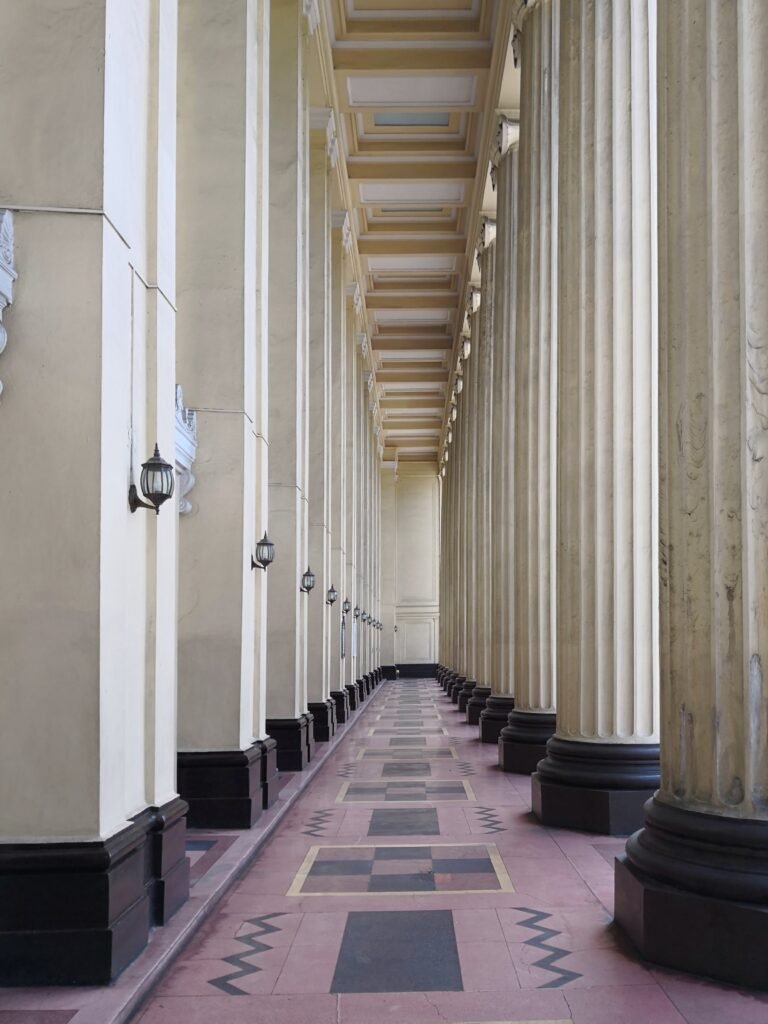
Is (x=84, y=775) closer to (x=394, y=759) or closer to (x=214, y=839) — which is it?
(x=214, y=839)

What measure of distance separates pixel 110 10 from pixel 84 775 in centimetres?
387

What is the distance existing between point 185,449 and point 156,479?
3496mm

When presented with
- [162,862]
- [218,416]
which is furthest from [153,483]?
[218,416]

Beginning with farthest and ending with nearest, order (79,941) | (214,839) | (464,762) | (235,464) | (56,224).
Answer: (464,762), (235,464), (214,839), (56,224), (79,941)

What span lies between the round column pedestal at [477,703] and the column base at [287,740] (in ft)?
28.2

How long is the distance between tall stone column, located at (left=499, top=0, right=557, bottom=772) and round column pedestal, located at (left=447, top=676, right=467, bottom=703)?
16422 mm

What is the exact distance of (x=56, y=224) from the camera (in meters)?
5.57

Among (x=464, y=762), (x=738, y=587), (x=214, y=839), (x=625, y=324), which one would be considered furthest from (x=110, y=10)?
(x=464, y=762)

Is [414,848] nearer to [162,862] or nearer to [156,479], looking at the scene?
[162,862]

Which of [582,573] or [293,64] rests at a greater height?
[293,64]

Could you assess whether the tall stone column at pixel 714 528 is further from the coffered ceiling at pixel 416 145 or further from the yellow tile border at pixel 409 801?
the coffered ceiling at pixel 416 145

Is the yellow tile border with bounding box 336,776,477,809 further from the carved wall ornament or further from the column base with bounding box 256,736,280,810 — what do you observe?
the carved wall ornament

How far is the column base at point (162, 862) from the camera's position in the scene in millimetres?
6246


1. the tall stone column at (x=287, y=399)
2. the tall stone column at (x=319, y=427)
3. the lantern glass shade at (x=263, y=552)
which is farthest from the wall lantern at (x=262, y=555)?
the tall stone column at (x=319, y=427)
